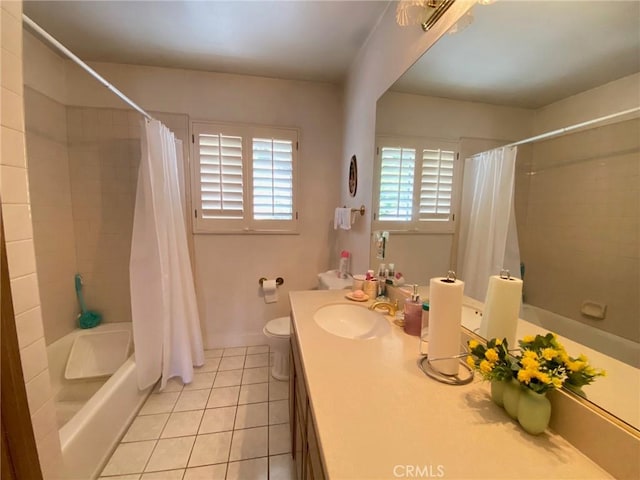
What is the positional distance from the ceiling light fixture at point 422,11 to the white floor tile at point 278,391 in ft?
7.64

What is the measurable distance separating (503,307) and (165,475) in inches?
68.5

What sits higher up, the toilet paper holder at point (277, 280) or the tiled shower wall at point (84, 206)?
the tiled shower wall at point (84, 206)

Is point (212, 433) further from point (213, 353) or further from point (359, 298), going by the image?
point (359, 298)

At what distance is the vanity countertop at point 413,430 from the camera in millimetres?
496

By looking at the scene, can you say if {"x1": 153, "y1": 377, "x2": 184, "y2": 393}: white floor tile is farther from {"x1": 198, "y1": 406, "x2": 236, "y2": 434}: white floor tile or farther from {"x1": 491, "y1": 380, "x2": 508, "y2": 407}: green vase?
{"x1": 491, "y1": 380, "x2": 508, "y2": 407}: green vase

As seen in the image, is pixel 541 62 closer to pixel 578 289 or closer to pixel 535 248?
pixel 535 248

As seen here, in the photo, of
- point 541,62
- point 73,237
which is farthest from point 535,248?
point 73,237

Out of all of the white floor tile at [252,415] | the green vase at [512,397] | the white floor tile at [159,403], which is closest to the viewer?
the green vase at [512,397]

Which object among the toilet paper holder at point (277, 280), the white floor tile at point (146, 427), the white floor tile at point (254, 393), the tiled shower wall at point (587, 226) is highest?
the tiled shower wall at point (587, 226)

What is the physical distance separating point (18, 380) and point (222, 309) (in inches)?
67.0

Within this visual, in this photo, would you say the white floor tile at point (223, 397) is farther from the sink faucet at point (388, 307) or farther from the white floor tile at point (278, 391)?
the sink faucet at point (388, 307)

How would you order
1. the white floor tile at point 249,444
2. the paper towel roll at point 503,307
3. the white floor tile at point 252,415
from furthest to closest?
1. the white floor tile at point 252,415
2. the white floor tile at point 249,444
3. the paper towel roll at point 503,307

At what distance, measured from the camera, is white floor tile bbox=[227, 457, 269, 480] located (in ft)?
4.25

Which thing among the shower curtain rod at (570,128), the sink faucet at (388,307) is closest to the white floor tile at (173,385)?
the sink faucet at (388,307)
